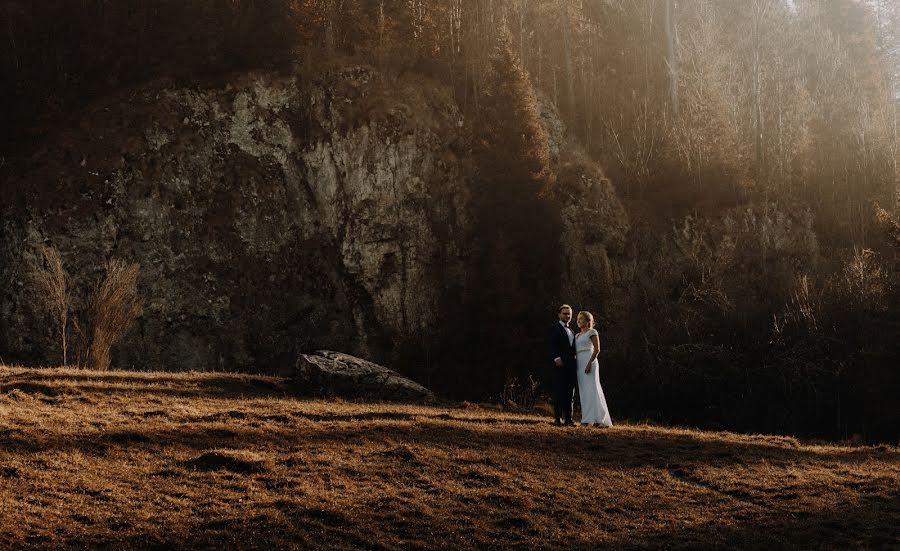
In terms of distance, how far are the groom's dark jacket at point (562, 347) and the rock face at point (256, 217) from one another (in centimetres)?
2333

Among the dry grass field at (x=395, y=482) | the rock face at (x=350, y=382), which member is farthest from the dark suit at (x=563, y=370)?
the rock face at (x=350, y=382)

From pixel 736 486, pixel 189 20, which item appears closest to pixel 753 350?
pixel 736 486

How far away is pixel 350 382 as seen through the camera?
23641 millimetres

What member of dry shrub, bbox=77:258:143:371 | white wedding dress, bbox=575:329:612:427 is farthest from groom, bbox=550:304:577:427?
dry shrub, bbox=77:258:143:371

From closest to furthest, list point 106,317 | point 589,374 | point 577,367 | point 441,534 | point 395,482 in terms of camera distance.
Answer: point 441,534 → point 395,482 → point 589,374 → point 577,367 → point 106,317

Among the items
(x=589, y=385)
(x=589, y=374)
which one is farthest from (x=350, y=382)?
(x=589, y=374)

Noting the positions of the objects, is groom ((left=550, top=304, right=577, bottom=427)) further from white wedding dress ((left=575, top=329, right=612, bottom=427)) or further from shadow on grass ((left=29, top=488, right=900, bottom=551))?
shadow on grass ((left=29, top=488, right=900, bottom=551))

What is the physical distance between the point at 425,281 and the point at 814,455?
2717 cm

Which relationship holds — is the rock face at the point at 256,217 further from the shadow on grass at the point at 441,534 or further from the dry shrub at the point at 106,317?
the shadow on grass at the point at 441,534

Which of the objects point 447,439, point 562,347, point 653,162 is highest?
point 653,162

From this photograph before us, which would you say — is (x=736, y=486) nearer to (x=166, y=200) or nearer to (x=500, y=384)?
(x=500, y=384)

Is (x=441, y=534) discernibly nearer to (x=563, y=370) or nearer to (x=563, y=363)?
(x=563, y=363)

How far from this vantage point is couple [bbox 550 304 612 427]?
16.9 meters

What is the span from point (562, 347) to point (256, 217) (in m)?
27.5
